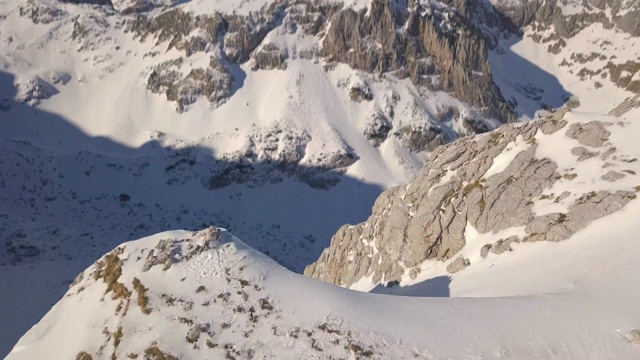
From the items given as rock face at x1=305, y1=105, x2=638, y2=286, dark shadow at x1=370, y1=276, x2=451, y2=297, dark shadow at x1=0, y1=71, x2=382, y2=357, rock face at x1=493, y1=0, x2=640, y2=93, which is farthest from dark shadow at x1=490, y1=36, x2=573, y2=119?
dark shadow at x1=370, y1=276, x2=451, y2=297

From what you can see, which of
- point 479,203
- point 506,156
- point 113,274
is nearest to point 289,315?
point 113,274

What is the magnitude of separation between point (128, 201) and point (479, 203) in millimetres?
67091

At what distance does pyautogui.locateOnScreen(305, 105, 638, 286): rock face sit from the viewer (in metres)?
23.4

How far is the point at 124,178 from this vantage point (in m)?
86.4

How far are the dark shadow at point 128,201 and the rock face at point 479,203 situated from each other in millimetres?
36671

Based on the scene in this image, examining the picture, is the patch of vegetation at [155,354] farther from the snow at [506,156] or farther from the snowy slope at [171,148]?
the snowy slope at [171,148]

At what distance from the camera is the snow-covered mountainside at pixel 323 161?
14906 mm

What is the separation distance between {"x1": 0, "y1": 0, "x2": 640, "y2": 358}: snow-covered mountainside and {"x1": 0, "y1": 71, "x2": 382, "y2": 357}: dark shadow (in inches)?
13.9

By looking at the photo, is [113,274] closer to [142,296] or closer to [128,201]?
[142,296]

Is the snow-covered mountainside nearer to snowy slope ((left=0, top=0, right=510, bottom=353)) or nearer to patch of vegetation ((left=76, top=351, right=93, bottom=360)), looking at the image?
patch of vegetation ((left=76, top=351, right=93, bottom=360))

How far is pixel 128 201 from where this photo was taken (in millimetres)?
82000

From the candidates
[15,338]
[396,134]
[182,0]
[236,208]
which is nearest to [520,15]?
[396,134]

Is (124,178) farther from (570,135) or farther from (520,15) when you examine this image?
(520,15)

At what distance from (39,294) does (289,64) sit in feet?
202
